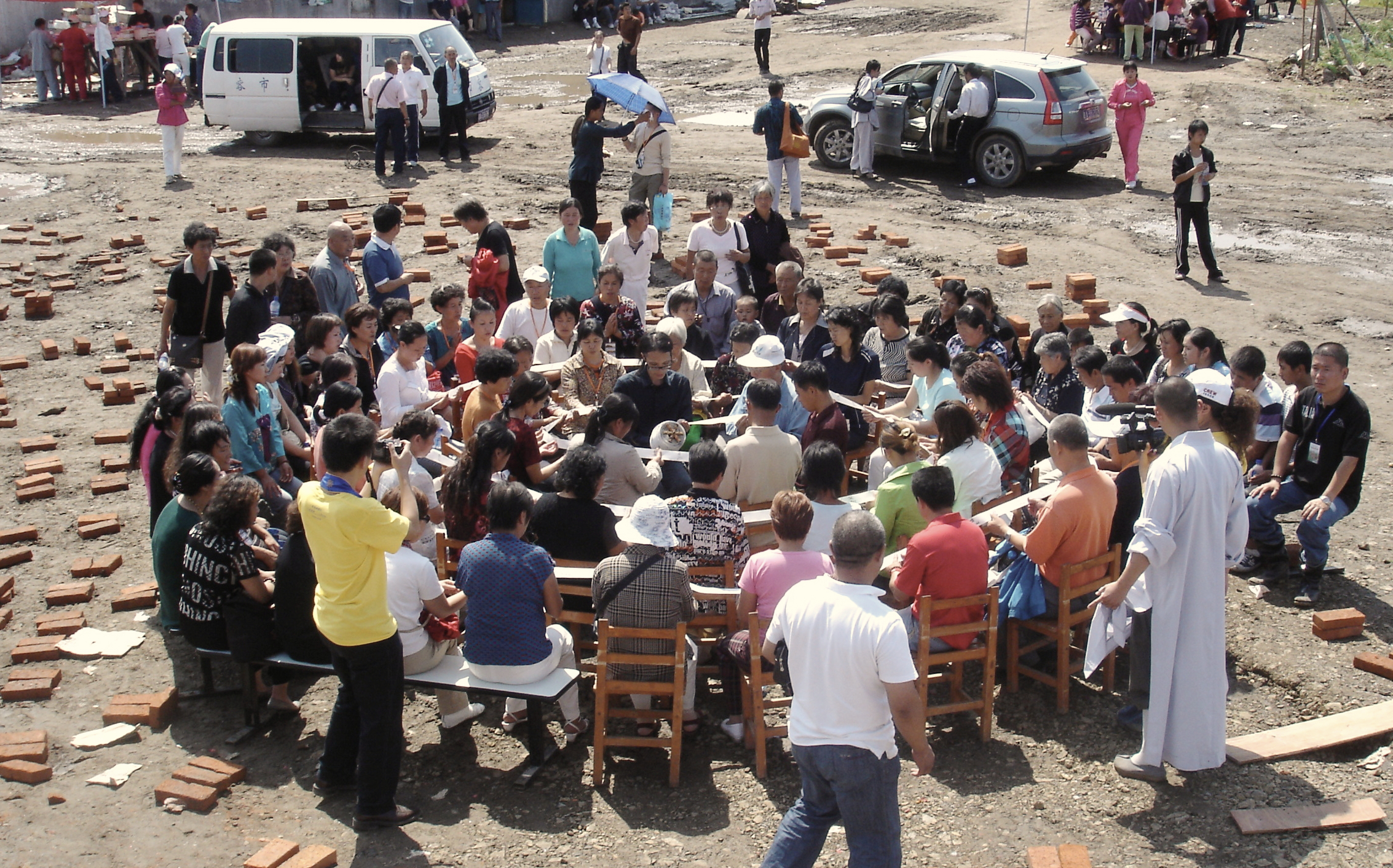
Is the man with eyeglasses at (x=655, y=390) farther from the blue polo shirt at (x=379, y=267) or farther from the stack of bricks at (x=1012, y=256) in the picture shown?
the stack of bricks at (x=1012, y=256)

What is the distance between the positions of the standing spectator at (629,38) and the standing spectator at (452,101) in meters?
3.30

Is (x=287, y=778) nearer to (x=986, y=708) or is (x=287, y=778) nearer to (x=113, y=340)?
(x=986, y=708)

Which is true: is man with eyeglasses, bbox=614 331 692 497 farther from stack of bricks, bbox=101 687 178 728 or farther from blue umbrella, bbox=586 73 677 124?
blue umbrella, bbox=586 73 677 124

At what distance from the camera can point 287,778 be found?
582 centimetres

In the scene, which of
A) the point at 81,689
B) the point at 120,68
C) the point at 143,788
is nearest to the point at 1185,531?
the point at 143,788

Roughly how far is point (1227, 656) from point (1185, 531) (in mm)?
1897

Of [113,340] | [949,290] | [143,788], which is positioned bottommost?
[143,788]

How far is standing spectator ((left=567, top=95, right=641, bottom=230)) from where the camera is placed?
13.3m

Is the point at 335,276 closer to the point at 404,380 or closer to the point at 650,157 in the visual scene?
the point at 404,380

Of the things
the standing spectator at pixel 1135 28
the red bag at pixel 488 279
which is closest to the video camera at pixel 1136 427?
the red bag at pixel 488 279

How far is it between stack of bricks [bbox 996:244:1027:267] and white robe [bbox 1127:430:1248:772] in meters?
8.66

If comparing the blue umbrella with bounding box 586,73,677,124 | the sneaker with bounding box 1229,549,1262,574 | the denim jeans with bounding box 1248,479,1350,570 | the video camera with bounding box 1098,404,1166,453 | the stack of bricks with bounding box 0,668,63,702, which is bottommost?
the stack of bricks with bounding box 0,668,63,702

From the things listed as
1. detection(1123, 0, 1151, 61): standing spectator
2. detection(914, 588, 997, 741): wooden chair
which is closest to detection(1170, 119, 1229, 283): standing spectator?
detection(914, 588, 997, 741): wooden chair

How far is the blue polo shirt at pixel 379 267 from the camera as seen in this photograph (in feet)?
33.9
